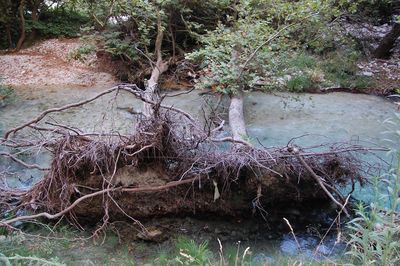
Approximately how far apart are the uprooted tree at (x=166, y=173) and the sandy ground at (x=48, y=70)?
513cm

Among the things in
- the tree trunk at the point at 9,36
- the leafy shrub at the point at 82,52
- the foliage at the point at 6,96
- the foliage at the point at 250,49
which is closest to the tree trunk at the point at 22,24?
the tree trunk at the point at 9,36

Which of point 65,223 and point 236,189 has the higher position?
point 236,189

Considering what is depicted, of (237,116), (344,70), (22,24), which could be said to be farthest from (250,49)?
(22,24)

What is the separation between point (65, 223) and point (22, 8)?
8308 millimetres

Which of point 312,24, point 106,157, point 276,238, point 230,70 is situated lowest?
point 276,238

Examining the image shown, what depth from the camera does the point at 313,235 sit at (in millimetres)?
3953

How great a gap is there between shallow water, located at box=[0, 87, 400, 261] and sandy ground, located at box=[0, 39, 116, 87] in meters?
0.53

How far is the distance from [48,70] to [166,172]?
648 centimetres

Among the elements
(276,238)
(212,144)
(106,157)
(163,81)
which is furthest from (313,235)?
(163,81)

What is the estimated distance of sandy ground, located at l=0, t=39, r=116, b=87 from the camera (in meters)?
8.80

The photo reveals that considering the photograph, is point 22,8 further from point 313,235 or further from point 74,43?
point 313,235

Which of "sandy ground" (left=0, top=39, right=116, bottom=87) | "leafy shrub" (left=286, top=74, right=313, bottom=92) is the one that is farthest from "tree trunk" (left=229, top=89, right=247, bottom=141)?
"sandy ground" (left=0, top=39, right=116, bottom=87)

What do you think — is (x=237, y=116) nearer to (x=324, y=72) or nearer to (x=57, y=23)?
(x=324, y=72)

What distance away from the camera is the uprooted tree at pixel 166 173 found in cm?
367
